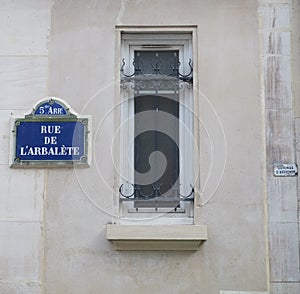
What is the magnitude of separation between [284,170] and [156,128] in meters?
1.23

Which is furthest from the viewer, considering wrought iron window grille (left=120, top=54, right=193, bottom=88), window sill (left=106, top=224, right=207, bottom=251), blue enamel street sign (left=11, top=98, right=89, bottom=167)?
wrought iron window grille (left=120, top=54, right=193, bottom=88)

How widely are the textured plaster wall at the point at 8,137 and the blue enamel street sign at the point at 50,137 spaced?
98 millimetres

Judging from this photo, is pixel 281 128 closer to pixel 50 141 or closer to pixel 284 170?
pixel 284 170

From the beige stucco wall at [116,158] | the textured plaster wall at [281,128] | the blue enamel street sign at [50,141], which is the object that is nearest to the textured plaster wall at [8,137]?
the beige stucco wall at [116,158]

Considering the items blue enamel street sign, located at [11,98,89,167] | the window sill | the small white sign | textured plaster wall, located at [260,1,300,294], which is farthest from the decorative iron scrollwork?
the window sill

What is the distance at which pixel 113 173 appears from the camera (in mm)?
5613

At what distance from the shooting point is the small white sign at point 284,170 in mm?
5523

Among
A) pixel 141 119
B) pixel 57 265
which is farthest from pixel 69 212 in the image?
pixel 141 119

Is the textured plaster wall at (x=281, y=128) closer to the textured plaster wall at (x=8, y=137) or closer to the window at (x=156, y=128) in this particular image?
the window at (x=156, y=128)

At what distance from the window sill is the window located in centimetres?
19

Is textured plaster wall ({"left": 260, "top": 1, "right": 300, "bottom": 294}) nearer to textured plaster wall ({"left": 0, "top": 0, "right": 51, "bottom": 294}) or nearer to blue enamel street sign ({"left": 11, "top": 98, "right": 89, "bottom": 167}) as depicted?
blue enamel street sign ({"left": 11, "top": 98, "right": 89, "bottom": 167})

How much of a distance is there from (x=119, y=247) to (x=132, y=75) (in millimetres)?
1606

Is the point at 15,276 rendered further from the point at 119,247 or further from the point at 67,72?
the point at 67,72

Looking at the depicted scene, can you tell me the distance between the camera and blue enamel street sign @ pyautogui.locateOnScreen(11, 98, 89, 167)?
562 cm
